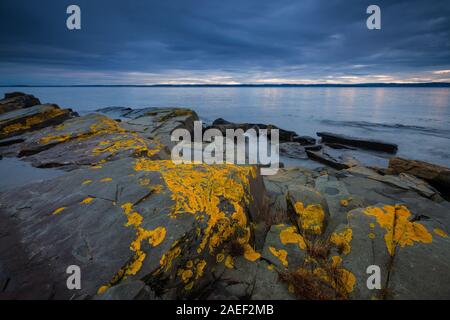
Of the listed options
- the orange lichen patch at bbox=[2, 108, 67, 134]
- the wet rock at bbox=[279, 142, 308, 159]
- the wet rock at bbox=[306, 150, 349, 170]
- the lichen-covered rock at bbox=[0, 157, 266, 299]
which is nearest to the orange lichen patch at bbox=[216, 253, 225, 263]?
the lichen-covered rock at bbox=[0, 157, 266, 299]

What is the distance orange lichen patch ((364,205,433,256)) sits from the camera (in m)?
3.57

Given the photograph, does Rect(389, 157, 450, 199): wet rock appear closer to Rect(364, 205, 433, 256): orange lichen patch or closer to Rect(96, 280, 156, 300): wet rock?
Rect(364, 205, 433, 256): orange lichen patch

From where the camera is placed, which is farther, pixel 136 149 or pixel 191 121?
pixel 191 121

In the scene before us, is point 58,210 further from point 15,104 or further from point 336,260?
point 15,104

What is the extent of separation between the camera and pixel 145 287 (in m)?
2.37

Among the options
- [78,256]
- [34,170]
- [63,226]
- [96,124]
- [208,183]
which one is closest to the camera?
[78,256]

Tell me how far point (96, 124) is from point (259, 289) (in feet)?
28.9

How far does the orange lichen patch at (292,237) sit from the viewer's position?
3.85 m

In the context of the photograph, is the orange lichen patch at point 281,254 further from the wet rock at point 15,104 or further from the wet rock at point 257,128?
the wet rock at point 15,104

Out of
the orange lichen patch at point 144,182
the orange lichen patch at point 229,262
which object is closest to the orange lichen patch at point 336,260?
the orange lichen patch at point 229,262

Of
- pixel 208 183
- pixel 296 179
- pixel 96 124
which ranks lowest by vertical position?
pixel 296 179

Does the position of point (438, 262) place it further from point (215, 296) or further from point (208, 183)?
point (208, 183)

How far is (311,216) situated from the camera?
4566 mm

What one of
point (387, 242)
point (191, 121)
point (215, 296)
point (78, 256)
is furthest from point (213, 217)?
point (191, 121)
